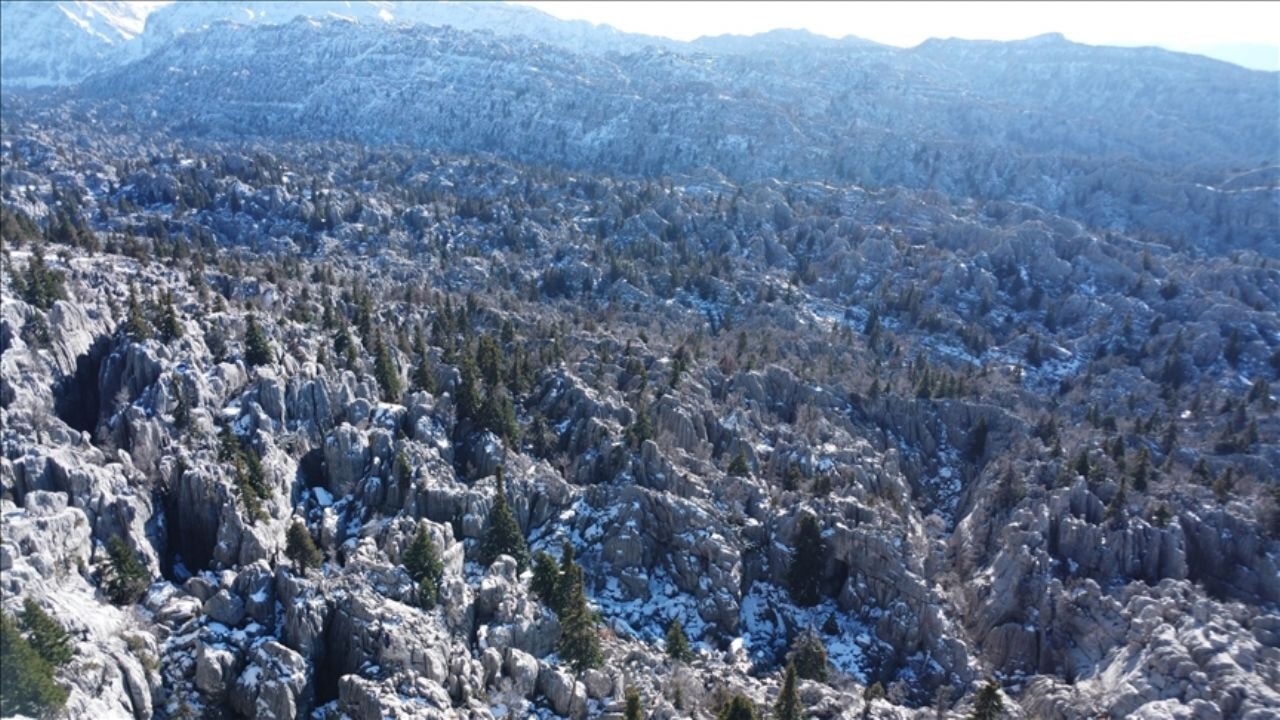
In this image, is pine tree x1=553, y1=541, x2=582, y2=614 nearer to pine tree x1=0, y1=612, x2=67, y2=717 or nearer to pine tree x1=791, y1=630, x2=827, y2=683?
pine tree x1=791, y1=630, x2=827, y2=683

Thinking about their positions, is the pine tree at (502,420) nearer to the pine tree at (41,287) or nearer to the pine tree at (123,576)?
the pine tree at (123,576)

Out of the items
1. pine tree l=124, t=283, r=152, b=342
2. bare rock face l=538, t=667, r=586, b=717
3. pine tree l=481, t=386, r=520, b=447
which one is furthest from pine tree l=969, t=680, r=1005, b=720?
pine tree l=124, t=283, r=152, b=342

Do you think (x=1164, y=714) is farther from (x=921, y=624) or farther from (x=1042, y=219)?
(x=1042, y=219)

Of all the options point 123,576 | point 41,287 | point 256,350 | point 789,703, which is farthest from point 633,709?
point 41,287

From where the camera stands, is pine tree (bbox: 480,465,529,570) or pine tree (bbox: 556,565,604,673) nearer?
pine tree (bbox: 556,565,604,673)

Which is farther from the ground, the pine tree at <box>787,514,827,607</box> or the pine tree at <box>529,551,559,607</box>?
the pine tree at <box>529,551,559,607</box>

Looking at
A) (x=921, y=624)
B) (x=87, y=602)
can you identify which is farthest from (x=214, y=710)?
(x=921, y=624)

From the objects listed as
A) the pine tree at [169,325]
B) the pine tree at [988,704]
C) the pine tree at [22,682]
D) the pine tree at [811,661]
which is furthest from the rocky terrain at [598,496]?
the pine tree at [169,325]
